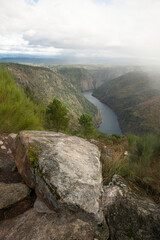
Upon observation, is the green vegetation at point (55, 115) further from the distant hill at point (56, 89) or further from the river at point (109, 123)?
the distant hill at point (56, 89)

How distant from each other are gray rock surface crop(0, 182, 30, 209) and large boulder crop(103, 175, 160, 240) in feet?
4.57

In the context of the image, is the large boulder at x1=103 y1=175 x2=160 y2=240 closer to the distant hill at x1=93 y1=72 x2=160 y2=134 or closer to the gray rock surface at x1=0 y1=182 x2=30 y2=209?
the gray rock surface at x1=0 y1=182 x2=30 y2=209

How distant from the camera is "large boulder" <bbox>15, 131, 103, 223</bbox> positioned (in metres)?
1.86

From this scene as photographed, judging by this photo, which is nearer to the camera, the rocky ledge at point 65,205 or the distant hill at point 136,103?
the rocky ledge at point 65,205

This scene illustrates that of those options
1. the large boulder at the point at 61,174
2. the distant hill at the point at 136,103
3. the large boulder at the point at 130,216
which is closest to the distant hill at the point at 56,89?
the distant hill at the point at 136,103

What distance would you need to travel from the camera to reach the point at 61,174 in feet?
6.79

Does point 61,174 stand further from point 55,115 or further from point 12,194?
point 55,115

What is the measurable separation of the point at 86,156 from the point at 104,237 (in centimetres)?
125

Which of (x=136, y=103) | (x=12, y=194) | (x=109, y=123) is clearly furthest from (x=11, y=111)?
(x=136, y=103)

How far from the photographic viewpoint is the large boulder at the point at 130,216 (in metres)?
1.92

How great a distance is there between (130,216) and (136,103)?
133 metres

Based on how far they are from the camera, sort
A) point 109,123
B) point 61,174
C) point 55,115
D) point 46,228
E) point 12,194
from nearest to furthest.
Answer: point 46,228 → point 61,174 → point 12,194 → point 55,115 → point 109,123

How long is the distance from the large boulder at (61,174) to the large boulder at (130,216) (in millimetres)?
346

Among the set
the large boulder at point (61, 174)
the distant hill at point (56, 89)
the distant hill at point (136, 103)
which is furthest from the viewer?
the distant hill at point (56, 89)
